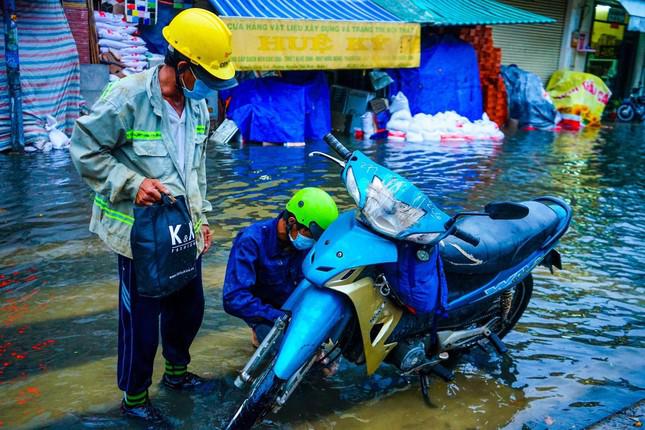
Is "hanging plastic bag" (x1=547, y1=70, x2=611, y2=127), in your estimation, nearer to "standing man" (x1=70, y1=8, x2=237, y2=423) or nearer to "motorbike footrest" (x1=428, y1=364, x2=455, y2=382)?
"motorbike footrest" (x1=428, y1=364, x2=455, y2=382)

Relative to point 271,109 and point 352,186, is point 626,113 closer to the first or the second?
point 271,109

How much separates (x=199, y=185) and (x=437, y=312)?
1.29 m

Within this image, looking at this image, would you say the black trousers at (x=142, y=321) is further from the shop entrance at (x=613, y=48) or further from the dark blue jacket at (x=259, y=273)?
the shop entrance at (x=613, y=48)

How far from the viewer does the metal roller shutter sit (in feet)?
58.2

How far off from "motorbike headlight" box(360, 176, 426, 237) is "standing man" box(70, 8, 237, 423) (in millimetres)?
796

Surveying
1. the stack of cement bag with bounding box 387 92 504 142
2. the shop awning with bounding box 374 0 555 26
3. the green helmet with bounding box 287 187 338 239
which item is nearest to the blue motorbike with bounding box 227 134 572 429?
the green helmet with bounding box 287 187 338 239

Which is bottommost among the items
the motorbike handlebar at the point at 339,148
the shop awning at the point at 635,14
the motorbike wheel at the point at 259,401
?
the motorbike wheel at the point at 259,401

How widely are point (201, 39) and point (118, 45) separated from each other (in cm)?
863

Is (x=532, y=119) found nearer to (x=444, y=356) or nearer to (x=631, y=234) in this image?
(x=631, y=234)

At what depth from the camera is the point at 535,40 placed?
1858 centimetres

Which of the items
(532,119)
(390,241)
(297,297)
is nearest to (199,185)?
(297,297)

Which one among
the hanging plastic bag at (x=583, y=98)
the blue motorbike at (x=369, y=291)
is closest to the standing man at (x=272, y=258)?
the blue motorbike at (x=369, y=291)

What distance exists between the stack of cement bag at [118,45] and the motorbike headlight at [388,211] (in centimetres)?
864

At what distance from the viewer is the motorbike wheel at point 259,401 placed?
2.47m
